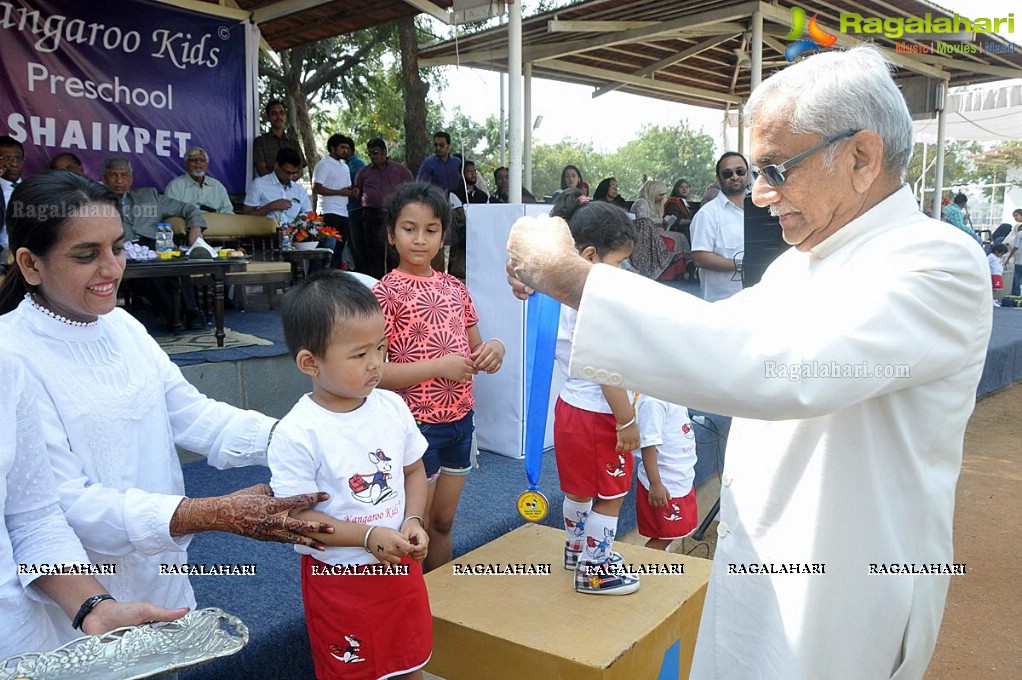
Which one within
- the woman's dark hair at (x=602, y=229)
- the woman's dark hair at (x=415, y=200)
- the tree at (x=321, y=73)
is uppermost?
the tree at (x=321, y=73)

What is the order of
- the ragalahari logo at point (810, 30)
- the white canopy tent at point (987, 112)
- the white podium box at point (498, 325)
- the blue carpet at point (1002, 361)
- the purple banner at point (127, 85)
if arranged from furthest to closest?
the white canopy tent at point (987, 112) → the ragalahari logo at point (810, 30) → the blue carpet at point (1002, 361) → the purple banner at point (127, 85) → the white podium box at point (498, 325)

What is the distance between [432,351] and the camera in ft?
9.24

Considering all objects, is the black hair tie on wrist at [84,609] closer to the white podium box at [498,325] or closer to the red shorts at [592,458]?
the red shorts at [592,458]

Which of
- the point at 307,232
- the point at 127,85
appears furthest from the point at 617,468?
the point at 127,85

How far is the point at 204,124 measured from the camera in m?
7.76

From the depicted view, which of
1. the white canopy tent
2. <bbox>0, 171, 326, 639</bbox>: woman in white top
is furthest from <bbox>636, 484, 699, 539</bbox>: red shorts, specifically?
the white canopy tent

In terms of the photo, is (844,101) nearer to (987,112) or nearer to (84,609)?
(84,609)

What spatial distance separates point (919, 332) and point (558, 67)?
32.3ft

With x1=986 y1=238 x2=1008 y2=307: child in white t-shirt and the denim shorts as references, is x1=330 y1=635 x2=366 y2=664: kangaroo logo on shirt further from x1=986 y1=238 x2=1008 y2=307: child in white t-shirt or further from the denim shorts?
x1=986 y1=238 x2=1008 y2=307: child in white t-shirt

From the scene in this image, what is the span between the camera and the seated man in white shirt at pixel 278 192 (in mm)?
7898

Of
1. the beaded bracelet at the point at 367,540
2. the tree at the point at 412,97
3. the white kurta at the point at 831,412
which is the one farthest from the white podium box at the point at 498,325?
the tree at the point at 412,97

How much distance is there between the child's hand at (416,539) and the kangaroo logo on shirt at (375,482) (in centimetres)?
10

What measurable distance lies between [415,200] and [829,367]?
2.10 metres

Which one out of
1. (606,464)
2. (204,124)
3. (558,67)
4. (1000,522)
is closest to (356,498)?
(606,464)
